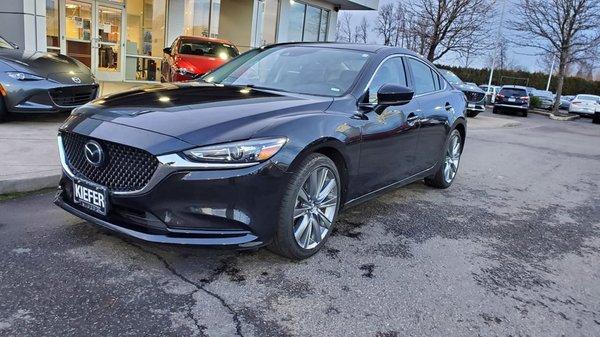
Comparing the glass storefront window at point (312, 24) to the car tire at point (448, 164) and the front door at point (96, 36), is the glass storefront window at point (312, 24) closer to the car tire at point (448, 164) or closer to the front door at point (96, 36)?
the front door at point (96, 36)

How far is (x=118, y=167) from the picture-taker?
→ 123 inches

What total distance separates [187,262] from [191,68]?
8607 millimetres

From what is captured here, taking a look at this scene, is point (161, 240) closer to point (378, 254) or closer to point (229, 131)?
point (229, 131)

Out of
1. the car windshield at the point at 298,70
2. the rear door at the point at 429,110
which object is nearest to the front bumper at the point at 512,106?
the rear door at the point at 429,110

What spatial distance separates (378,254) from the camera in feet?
13.2

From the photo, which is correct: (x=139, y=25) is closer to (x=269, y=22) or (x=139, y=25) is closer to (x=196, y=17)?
(x=196, y=17)

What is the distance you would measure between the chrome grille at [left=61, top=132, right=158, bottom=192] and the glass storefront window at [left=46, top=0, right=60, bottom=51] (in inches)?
459

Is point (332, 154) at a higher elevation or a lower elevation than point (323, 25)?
lower

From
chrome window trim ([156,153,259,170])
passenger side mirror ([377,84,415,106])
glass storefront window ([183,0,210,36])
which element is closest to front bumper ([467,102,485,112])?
glass storefront window ([183,0,210,36])

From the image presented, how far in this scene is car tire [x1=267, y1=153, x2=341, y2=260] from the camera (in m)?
3.35

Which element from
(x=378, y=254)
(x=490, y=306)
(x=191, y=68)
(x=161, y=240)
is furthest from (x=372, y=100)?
→ (x=191, y=68)

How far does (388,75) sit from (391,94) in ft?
1.93

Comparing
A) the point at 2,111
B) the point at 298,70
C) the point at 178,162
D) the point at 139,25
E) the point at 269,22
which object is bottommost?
Answer: the point at 2,111

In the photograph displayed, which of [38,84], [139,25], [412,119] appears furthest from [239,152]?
[139,25]
